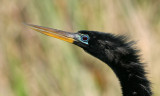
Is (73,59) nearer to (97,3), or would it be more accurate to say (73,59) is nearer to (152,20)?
(97,3)

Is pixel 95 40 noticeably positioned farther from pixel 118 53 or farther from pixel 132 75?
pixel 132 75

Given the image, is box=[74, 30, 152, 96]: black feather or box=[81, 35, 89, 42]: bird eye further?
box=[81, 35, 89, 42]: bird eye

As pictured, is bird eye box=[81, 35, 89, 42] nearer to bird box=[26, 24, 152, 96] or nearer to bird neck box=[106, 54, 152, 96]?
bird box=[26, 24, 152, 96]

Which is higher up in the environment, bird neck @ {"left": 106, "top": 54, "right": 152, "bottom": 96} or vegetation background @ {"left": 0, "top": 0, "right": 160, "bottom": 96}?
vegetation background @ {"left": 0, "top": 0, "right": 160, "bottom": 96}

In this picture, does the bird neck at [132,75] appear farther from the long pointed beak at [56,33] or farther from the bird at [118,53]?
the long pointed beak at [56,33]

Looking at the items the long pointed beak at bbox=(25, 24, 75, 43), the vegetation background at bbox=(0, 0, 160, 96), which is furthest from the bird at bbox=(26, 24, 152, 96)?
the vegetation background at bbox=(0, 0, 160, 96)

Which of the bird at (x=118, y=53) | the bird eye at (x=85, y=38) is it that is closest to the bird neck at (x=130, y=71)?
the bird at (x=118, y=53)

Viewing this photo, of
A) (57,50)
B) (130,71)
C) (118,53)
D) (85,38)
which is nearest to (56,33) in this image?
(85,38)

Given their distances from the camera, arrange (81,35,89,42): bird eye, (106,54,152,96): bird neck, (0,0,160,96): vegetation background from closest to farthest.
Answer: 1. (106,54,152,96): bird neck
2. (81,35,89,42): bird eye
3. (0,0,160,96): vegetation background
